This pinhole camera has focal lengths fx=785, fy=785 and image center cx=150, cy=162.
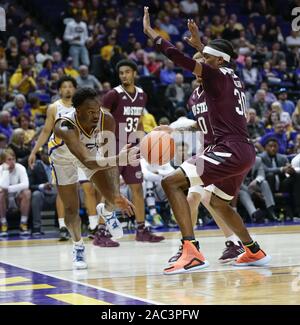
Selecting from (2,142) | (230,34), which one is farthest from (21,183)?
(230,34)

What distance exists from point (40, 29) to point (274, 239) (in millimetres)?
10587

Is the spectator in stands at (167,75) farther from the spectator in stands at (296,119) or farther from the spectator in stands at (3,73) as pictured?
the spectator in stands at (3,73)

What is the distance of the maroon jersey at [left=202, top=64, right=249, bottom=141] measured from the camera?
6.58 meters

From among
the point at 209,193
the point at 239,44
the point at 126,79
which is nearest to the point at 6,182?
the point at 126,79

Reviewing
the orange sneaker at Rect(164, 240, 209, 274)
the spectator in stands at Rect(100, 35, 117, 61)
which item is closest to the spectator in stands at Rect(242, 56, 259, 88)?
the spectator in stands at Rect(100, 35, 117, 61)

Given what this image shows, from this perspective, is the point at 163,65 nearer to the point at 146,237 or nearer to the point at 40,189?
the point at 40,189

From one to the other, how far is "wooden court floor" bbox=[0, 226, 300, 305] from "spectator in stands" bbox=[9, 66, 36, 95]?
6.27 metres

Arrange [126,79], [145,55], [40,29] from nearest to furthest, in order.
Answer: [126,79] → [145,55] → [40,29]

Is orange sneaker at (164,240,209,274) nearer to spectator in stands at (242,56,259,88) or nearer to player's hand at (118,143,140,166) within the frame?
player's hand at (118,143,140,166)
